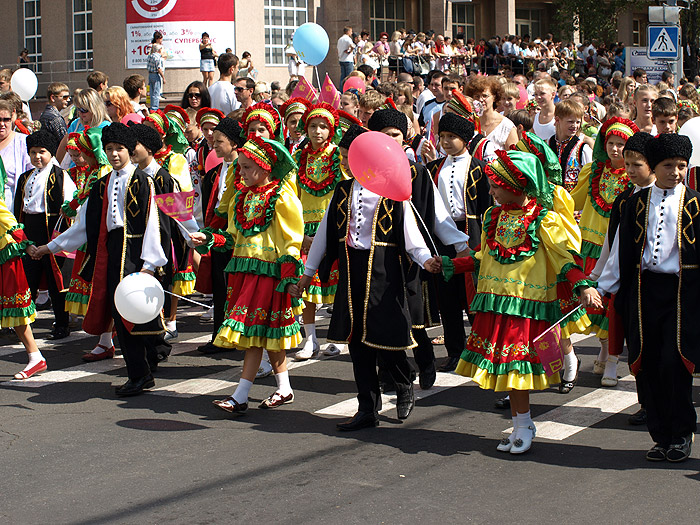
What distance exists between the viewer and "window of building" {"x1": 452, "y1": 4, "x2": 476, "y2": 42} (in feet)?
130

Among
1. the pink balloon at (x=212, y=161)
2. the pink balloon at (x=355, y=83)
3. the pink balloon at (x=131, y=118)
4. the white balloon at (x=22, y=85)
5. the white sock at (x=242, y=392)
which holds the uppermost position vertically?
the white balloon at (x=22, y=85)

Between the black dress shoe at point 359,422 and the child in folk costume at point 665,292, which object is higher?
the child in folk costume at point 665,292

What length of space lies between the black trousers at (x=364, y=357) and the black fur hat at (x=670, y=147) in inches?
76.2

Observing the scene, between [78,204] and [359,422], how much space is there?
13.6 ft

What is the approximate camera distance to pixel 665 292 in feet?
20.6

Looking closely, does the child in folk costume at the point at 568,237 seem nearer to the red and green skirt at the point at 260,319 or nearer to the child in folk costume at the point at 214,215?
the red and green skirt at the point at 260,319

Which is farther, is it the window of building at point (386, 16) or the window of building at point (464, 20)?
the window of building at point (464, 20)

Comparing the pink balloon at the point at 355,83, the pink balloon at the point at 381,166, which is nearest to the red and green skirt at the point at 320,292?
the pink balloon at the point at 381,166

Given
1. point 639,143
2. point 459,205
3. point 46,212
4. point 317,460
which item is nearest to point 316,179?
point 459,205

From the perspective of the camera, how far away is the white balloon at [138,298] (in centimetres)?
737

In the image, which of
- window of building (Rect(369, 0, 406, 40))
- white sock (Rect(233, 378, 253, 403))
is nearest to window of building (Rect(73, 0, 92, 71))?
window of building (Rect(369, 0, 406, 40))

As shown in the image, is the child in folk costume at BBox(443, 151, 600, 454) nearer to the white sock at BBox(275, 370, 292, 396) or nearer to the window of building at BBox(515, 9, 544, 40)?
the white sock at BBox(275, 370, 292, 396)

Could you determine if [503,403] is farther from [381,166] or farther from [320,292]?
[320,292]

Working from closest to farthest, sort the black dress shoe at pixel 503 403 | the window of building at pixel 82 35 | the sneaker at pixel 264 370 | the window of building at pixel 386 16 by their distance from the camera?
the black dress shoe at pixel 503 403 → the sneaker at pixel 264 370 → the window of building at pixel 82 35 → the window of building at pixel 386 16
